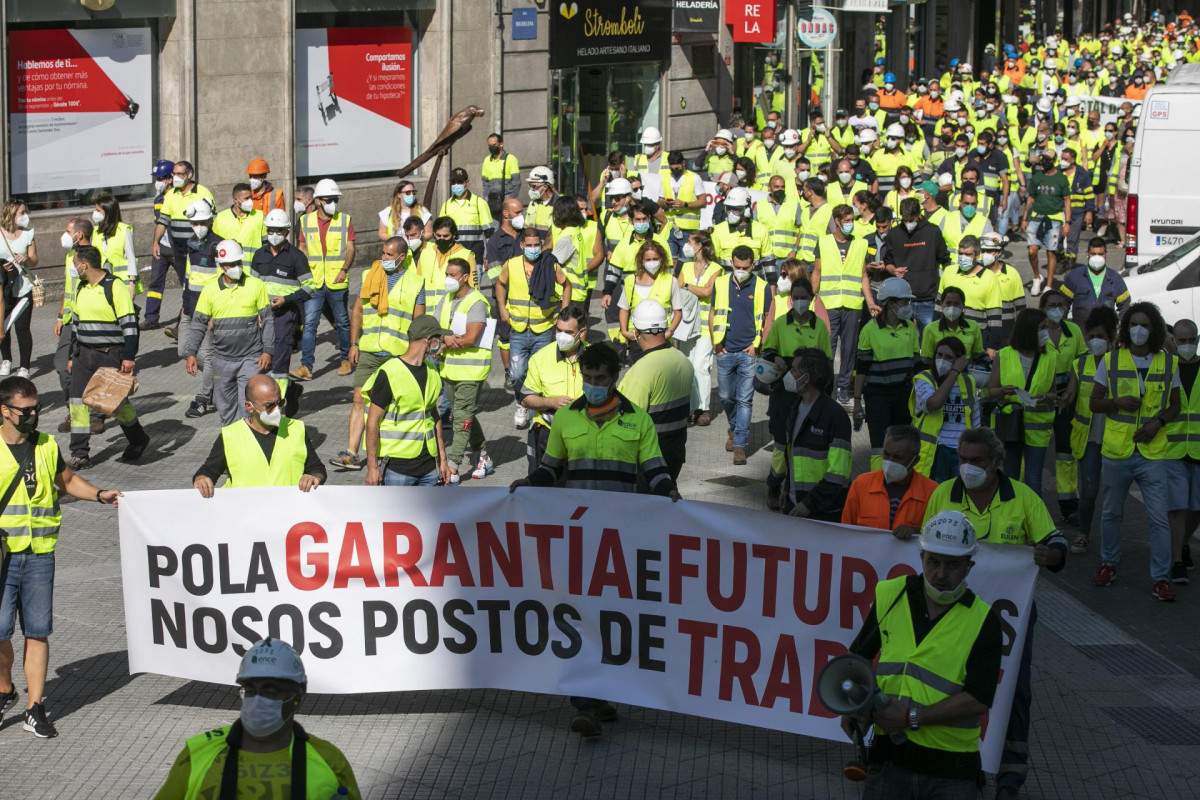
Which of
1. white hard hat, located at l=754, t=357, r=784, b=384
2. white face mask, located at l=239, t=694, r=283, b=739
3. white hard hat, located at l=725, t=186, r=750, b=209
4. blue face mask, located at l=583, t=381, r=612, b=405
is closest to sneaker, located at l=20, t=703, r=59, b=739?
blue face mask, located at l=583, t=381, r=612, b=405

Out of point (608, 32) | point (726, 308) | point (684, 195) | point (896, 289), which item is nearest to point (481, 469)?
point (726, 308)

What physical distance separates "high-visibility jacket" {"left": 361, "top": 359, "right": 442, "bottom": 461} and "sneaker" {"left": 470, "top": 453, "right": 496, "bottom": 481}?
3.09m

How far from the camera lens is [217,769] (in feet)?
16.3

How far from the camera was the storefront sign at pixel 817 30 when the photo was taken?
3453 centimetres

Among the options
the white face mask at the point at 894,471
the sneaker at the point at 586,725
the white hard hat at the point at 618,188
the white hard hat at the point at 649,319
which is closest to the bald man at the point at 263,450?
the sneaker at the point at 586,725

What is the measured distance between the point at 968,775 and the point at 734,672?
6.65ft

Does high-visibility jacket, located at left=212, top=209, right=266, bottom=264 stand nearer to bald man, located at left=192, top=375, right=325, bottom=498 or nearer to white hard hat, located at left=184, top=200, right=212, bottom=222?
white hard hat, located at left=184, top=200, right=212, bottom=222

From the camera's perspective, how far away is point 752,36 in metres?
32.8

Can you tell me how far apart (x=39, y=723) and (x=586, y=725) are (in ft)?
8.39

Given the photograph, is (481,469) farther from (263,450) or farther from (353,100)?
(353,100)

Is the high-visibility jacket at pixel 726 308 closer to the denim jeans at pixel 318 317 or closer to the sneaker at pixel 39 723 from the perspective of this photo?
the denim jeans at pixel 318 317

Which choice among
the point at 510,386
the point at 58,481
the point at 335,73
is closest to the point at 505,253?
the point at 510,386

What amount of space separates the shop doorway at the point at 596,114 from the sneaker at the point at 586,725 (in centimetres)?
1970

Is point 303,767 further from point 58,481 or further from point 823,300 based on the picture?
point 823,300
